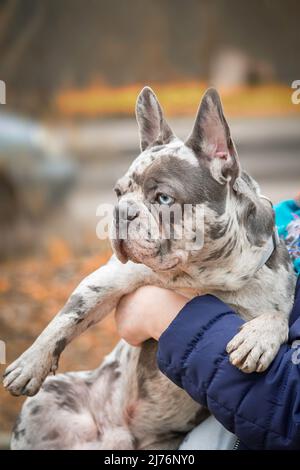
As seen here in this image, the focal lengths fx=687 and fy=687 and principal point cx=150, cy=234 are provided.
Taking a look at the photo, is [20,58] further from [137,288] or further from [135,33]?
[137,288]

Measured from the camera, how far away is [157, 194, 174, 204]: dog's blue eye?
59.5 inches

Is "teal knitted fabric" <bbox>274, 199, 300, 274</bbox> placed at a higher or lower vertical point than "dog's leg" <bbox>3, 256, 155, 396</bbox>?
higher

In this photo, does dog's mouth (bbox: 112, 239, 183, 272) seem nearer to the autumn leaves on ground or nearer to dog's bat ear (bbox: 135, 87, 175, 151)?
dog's bat ear (bbox: 135, 87, 175, 151)

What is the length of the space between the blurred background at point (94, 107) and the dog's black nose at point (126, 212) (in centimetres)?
280

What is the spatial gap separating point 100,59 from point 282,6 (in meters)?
1.22

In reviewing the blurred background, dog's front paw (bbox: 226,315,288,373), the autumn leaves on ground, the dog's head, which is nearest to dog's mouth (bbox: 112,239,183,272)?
the dog's head

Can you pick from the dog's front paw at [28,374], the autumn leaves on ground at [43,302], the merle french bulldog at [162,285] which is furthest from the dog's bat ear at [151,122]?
the autumn leaves on ground at [43,302]

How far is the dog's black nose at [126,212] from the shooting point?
1.51m

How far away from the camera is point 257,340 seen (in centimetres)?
146

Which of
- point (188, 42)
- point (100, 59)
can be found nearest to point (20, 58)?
point (100, 59)
